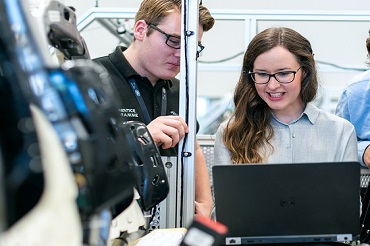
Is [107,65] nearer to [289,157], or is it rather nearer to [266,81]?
[266,81]

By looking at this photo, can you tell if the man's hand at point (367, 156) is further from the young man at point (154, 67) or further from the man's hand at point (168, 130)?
the man's hand at point (168, 130)

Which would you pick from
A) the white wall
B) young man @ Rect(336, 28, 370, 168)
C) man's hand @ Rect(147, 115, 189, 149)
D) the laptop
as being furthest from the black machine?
the white wall

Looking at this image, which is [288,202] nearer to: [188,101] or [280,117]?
[188,101]

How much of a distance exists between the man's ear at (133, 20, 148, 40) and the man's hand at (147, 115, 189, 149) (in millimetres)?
567

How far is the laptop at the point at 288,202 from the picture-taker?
1.39 m

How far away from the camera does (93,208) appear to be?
0.77 metres

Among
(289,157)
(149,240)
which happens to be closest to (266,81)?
(289,157)

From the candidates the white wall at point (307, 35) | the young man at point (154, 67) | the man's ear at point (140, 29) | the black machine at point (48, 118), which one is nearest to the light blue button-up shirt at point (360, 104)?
the young man at point (154, 67)

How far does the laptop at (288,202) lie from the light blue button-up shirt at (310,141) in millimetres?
646

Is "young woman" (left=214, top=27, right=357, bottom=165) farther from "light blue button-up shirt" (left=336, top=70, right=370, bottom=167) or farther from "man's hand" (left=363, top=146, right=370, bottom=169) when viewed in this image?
"light blue button-up shirt" (left=336, top=70, right=370, bottom=167)

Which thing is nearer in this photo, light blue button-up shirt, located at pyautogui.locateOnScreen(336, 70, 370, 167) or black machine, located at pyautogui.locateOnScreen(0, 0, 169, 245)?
black machine, located at pyautogui.locateOnScreen(0, 0, 169, 245)

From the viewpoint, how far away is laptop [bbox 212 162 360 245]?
1393mm

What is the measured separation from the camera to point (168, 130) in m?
1.62

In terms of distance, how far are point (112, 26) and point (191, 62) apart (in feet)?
6.70
